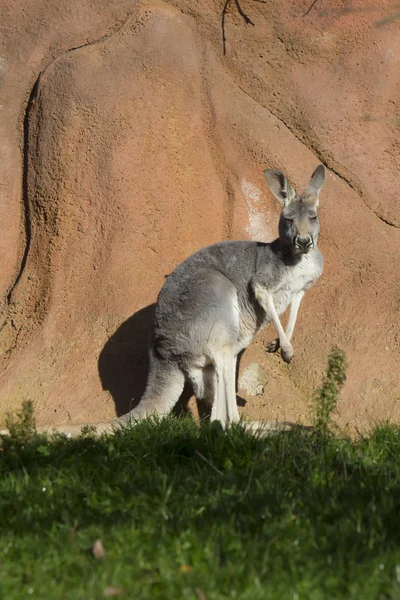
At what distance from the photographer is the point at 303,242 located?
582cm

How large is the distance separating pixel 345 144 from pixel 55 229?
9.42 feet

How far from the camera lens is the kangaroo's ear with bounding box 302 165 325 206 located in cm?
611

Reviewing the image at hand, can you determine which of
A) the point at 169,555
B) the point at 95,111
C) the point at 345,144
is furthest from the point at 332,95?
the point at 169,555

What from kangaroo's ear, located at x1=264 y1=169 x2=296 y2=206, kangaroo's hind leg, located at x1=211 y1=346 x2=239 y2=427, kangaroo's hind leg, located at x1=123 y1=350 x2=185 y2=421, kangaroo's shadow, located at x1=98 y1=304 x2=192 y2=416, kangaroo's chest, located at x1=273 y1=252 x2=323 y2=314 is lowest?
kangaroo's shadow, located at x1=98 y1=304 x2=192 y2=416

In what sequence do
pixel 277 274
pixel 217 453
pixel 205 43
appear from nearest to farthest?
pixel 217 453 → pixel 277 274 → pixel 205 43

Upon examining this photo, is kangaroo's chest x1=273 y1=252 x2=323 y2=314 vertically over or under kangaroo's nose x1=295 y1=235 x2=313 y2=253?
under

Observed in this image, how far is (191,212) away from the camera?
736 cm

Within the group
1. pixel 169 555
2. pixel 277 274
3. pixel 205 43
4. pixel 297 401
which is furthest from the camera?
pixel 205 43

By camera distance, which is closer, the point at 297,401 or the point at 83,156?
the point at 297,401

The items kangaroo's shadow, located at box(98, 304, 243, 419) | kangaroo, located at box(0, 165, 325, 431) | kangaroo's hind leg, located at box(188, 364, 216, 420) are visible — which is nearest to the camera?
kangaroo, located at box(0, 165, 325, 431)

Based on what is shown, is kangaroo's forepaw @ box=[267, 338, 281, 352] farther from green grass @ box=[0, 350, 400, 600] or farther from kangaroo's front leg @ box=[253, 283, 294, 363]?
green grass @ box=[0, 350, 400, 600]

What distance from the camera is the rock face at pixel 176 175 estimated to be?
681cm

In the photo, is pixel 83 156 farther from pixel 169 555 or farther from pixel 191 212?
pixel 169 555

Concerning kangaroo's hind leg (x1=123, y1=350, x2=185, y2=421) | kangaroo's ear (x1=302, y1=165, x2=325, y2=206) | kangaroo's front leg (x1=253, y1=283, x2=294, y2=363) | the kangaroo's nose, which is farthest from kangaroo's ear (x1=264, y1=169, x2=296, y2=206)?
kangaroo's hind leg (x1=123, y1=350, x2=185, y2=421)
